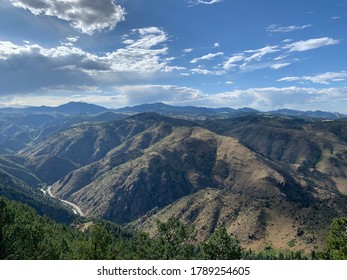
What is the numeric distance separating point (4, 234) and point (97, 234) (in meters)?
19.0

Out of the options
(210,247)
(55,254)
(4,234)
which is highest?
(4,234)

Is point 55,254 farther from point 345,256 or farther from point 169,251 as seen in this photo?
point 345,256

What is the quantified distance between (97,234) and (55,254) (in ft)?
76.4

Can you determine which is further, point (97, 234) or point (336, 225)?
point (336, 225)

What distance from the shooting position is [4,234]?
72438 mm
